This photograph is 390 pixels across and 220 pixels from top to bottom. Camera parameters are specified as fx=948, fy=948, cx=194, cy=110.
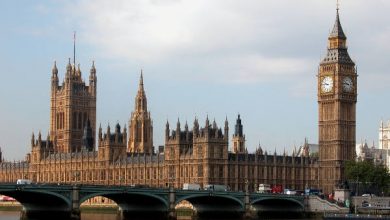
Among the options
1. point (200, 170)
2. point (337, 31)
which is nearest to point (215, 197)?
point (200, 170)

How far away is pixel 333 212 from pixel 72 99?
84.9 metres

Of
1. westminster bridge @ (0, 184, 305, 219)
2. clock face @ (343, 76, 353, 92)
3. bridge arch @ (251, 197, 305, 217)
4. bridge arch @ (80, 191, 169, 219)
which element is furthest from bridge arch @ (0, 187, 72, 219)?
clock face @ (343, 76, 353, 92)

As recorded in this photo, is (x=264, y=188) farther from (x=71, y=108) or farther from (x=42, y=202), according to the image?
(x=71, y=108)

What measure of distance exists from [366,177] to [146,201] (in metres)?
37.2

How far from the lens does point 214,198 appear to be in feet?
316

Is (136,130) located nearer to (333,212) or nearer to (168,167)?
(168,167)

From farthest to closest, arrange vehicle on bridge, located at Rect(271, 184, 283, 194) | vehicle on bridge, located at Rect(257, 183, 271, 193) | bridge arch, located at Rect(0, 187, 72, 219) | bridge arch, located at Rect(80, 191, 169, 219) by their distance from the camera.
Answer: vehicle on bridge, located at Rect(271, 184, 283, 194)
vehicle on bridge, located at Rect(257, 183, 271, 193)
bridge arch, located at Rect(80, 191, 169, 219)
bridge arch, located at Rect(0, 187, 72, 219)

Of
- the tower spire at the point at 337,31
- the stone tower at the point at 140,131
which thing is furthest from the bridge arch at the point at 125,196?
the stone tower at the point at 140,131

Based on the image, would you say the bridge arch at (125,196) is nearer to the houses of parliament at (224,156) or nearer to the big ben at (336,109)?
the houses of parliament at (224,156)

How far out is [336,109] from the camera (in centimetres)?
12738

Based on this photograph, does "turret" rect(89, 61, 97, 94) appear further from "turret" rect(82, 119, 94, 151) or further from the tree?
the tree

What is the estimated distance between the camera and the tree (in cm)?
11862

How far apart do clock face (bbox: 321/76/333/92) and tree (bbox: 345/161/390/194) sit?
37.7 ft

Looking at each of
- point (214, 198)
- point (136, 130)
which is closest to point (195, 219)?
point (214, 198)
